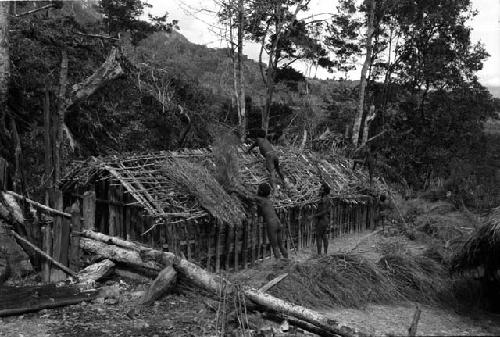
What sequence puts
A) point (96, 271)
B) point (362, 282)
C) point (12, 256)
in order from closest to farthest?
point (362, 282)
point (96, 271)
point (12, 256)

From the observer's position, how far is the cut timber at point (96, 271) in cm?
711

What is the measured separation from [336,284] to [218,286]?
70.9 inches

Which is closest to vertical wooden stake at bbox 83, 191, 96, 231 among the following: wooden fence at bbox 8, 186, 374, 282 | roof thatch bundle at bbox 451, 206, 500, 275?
wooden fence at bbox 8, 186, 374, 282

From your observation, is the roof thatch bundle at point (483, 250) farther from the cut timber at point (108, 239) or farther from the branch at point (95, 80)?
the branch at point (95, 80)

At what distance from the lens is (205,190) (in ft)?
29.1

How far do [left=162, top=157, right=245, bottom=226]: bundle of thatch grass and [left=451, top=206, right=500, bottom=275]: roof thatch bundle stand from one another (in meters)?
3.97

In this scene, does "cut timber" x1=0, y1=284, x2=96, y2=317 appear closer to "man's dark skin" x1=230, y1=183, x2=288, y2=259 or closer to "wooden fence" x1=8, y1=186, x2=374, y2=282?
"wooden fence" x1=8, y1=186, x2=374, y2=282

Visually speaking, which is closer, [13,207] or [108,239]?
[108,239]

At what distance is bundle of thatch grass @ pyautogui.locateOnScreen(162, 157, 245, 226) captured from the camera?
8.64 meters

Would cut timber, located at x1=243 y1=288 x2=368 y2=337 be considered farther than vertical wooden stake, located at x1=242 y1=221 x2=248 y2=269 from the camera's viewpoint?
No

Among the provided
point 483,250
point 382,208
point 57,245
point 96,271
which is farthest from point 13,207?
point 382,208

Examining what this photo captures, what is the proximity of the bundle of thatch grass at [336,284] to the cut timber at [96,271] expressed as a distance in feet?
8.65

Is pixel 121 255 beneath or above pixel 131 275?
above

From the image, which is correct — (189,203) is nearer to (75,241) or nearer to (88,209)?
(88,209)
